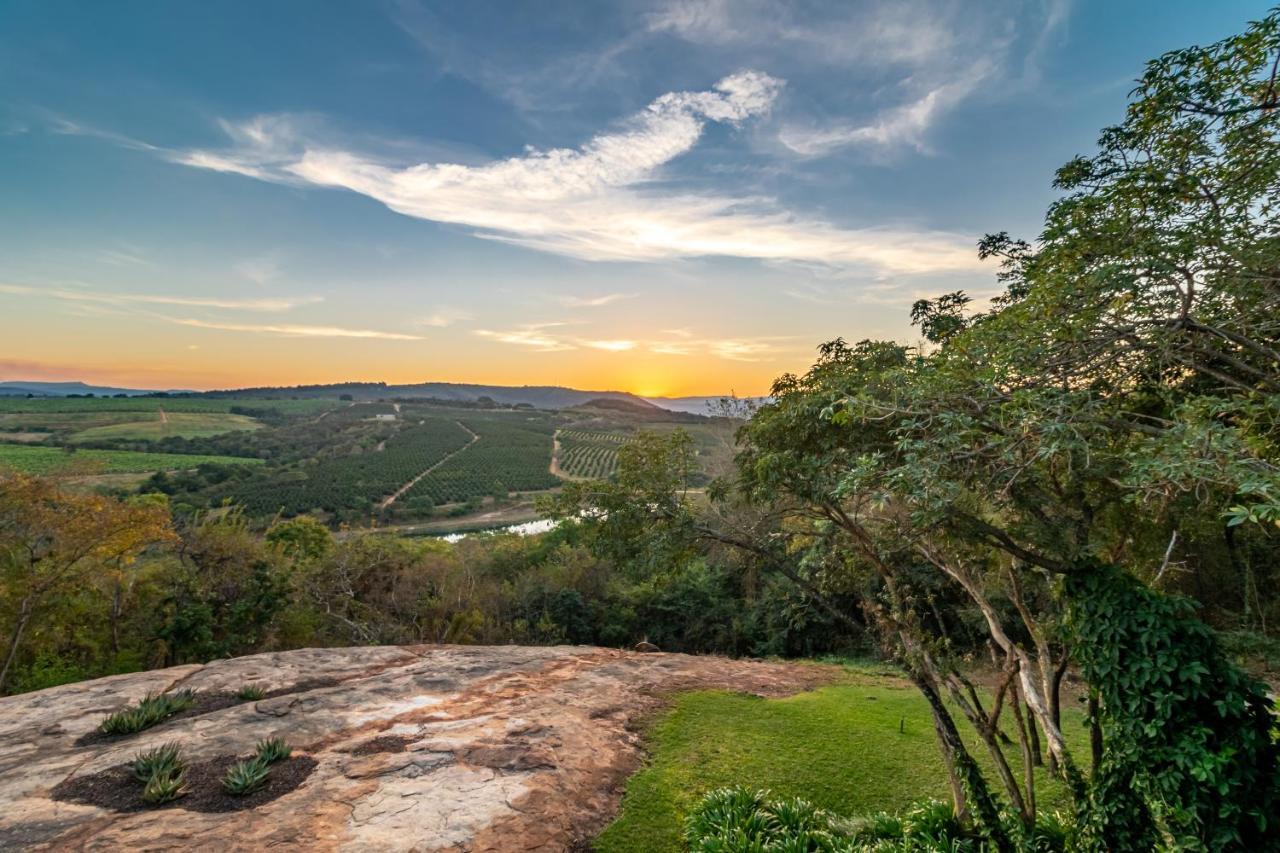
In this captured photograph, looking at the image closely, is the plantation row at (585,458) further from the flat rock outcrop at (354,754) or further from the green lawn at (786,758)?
the green lawn at (786,758)

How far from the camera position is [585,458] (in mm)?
82375

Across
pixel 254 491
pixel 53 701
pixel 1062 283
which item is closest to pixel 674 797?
pixel 1062 283

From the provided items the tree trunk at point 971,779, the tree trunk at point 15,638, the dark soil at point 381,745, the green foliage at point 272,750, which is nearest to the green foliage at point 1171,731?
the tree trunk at point 971,779

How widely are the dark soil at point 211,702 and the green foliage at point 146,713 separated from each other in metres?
0.07

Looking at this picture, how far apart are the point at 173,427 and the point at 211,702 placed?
360ft

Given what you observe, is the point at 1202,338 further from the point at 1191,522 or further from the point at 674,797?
the point at 674,797

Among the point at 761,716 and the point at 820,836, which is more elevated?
the point at 820,836

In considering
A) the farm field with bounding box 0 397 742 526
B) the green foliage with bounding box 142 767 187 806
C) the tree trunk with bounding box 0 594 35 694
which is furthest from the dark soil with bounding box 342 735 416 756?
the tree trunk with bounding box 0 594 35 694

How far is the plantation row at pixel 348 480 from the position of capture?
48.6 metres

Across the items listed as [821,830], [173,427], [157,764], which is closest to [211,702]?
[157,764]

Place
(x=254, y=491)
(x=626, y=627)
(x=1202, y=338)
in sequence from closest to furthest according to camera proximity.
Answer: (x=1202, y=338)
(x=626, y=627)
(x=254, y=491)

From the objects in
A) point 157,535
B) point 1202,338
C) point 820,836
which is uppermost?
point 1202,338

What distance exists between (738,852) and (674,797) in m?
1.79

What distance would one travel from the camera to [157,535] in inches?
538
